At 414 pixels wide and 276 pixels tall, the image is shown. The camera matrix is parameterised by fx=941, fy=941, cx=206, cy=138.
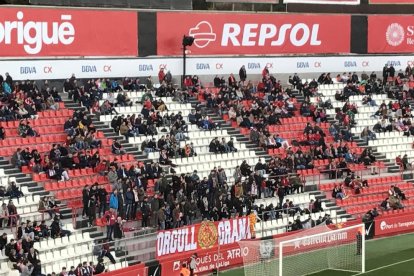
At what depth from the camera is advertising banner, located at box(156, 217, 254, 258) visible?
32.0m

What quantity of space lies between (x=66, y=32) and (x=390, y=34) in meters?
20.6

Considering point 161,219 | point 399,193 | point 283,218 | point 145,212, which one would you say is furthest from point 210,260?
point 399,193

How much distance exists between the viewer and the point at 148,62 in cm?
4488

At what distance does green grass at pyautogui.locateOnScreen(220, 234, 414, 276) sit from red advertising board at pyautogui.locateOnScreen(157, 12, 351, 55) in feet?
44.7

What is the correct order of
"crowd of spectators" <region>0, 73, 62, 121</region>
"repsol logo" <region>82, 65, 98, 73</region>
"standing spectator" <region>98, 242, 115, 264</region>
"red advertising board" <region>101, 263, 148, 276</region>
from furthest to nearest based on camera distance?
"repsol logo" <region>82, 65, 98, 73</region> → "crowd of spectators" <region>0, 73, 62, 121</region> → "standing spectator" <region>98, 242, 115, 264</region> → "red advertising board" <region>101, 263, 148, 276</region>

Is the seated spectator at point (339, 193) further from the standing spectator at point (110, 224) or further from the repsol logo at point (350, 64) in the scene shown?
the standing spectator at point (110, 224)

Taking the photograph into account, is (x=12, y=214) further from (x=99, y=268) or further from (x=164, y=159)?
(x=164, y=159)

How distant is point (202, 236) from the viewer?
109 feet

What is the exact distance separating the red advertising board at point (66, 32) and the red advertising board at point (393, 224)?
45.7 ft

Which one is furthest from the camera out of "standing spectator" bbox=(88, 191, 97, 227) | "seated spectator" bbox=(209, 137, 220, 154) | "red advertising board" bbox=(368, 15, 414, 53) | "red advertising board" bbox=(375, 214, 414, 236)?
"red advertising board" bbox=(368, 15, 414, 53)

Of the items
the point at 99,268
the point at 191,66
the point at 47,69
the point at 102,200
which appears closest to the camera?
the point at 99,268

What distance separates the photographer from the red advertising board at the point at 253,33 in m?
45.8

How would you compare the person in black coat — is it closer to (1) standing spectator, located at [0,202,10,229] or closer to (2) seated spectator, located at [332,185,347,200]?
(2) seated spectator, located at [332,185,347,200]

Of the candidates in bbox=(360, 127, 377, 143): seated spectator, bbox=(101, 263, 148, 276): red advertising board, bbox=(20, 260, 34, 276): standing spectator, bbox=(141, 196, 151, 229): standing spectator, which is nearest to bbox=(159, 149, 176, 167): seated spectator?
bbox=(141, 196, 151, 229): standing spectator
